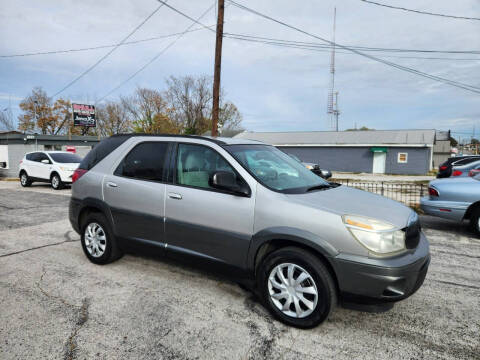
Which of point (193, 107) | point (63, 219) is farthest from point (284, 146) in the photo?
point (63, 219)

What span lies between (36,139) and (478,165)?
3181 cm

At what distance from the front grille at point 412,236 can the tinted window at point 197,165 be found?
1.73 metres

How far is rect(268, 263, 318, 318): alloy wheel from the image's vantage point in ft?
9.31

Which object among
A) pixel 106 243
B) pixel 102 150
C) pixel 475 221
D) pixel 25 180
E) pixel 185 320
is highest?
pixel 102 150

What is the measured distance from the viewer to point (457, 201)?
6051 millimetres

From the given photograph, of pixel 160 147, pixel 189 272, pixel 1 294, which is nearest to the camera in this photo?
pixel 1 294

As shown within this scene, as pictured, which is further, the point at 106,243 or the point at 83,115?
the point at 83,115

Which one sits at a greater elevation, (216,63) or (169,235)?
(216,63)

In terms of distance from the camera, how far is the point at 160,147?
3.92 m

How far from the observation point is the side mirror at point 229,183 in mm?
3078

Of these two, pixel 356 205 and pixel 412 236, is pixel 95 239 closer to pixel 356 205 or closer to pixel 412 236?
pixel 356 205

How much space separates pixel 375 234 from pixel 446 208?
4.46m

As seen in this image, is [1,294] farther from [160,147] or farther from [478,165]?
[478,165]

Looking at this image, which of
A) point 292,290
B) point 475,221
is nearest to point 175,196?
point 292,290
